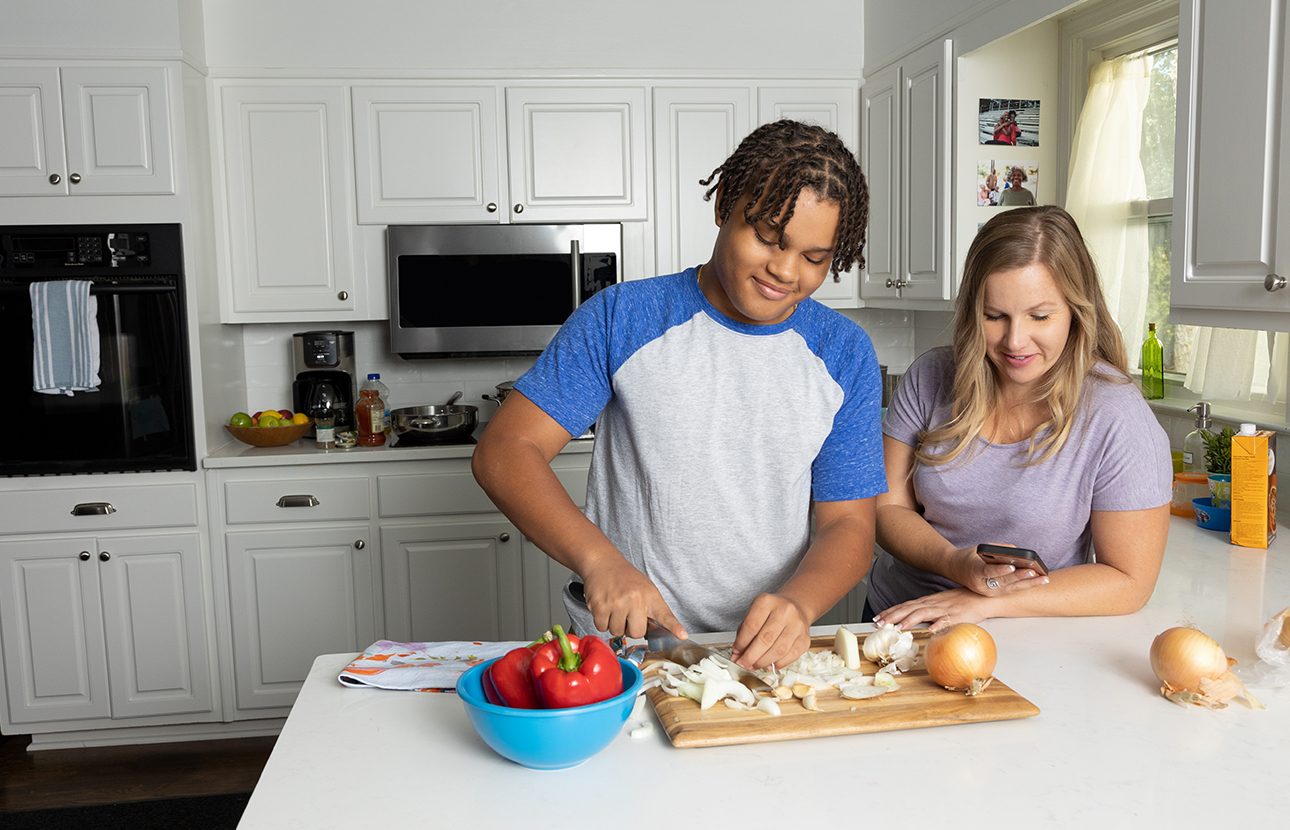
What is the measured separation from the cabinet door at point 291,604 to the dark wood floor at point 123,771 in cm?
17

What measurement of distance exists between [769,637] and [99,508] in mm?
2539

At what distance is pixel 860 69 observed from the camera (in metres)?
3.37

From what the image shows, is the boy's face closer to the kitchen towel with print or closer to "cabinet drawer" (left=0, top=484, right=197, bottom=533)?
the kitchen towel with print

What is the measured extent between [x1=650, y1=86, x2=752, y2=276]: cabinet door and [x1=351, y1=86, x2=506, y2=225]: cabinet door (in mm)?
556

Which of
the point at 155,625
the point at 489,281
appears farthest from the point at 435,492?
the point at 155,625

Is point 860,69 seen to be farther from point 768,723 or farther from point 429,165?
point 768,723

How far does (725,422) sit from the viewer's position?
1339 millimetres

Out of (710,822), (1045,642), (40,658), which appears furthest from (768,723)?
(40,658)

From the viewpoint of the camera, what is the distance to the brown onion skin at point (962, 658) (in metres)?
1.05

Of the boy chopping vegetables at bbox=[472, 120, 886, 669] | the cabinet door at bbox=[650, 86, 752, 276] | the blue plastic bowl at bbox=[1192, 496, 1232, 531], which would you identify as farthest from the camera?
the cabinet door at bbox=[650, 86, 752, 276]

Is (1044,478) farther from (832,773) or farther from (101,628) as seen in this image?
(101,628)

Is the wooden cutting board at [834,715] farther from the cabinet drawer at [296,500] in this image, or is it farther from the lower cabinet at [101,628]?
the lower cabinet at [101,628]

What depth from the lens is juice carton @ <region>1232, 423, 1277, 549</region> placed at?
1.81 m

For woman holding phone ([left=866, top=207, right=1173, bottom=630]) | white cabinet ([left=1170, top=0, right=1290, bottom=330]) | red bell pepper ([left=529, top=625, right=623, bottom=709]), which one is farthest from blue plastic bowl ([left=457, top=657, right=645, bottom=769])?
white cabinet ([left=1170, top=0, right=1290, bottom=330])
